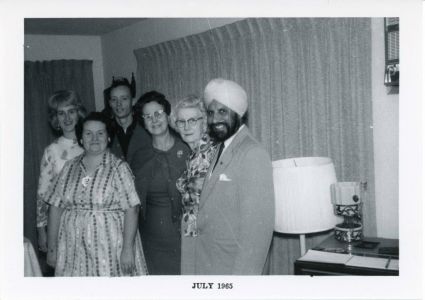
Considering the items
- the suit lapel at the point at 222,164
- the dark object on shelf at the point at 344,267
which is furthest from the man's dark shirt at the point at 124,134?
the dark object on shelf at the point at 344,267

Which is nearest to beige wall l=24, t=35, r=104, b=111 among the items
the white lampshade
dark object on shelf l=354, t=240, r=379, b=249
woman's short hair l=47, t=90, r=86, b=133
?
woman's short hair l=47, t=90, r=86, b=133

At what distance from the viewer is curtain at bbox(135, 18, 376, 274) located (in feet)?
5.36

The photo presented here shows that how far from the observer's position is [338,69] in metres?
1.69

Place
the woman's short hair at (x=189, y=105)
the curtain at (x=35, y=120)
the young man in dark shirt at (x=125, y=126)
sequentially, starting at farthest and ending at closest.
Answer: the young man in dark shirt at (x=125, y=126) → the woman's short hair at (x=189, y=105) → the curtain at (x=35, y=120)

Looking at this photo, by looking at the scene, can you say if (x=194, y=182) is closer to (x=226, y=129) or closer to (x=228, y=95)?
(x=226, y=129)

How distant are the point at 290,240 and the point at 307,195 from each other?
0.47 metres

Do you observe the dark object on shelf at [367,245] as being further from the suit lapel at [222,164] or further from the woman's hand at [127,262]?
the woman's hand at [127,262]

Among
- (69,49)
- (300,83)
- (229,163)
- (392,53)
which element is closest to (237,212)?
(229,163)

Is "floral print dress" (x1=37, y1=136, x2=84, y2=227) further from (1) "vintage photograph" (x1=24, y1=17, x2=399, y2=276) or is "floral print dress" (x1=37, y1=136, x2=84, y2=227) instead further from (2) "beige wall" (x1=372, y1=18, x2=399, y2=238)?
(2) "beige wall" (x1=372, y1=18, x2=399, y2=238)

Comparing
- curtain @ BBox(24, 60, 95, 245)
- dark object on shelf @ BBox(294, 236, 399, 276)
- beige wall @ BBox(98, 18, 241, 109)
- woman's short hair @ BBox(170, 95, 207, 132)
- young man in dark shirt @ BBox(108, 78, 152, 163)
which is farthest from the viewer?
young man in dark shirt @ BBox(108, 78, 152, 163)

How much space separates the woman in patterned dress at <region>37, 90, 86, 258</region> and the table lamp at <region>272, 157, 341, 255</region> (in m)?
0.79

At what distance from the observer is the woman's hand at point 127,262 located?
1.61 m

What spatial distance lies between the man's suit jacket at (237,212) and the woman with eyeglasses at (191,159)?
0.05 meters
